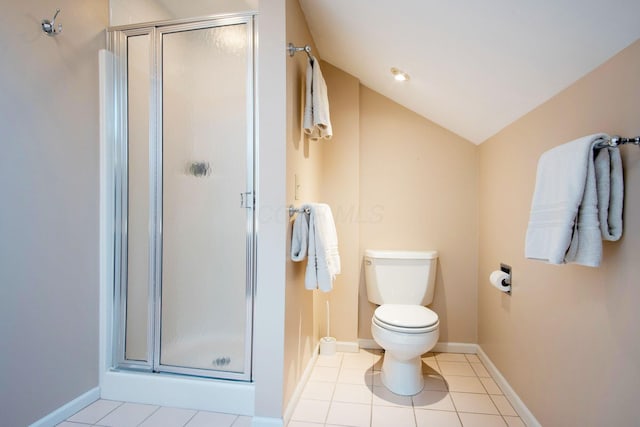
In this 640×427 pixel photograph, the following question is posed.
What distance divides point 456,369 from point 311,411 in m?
1.06

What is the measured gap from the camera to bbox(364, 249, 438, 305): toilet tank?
2129 mm

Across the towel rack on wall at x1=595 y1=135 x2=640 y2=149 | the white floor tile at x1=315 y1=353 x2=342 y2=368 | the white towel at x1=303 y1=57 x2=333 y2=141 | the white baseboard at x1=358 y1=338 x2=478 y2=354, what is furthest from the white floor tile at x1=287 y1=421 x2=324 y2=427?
the towel rack on wall at x1=595 y1=135 x2=640 y2=149

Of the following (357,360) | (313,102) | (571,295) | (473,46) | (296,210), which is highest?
(473,46)

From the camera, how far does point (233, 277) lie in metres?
1.64

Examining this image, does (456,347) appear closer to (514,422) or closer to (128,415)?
(514,422)

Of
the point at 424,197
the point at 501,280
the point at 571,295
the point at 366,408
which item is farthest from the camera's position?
the point at 424,197

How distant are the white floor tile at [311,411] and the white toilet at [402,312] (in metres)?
0.44

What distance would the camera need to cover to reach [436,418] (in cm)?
156

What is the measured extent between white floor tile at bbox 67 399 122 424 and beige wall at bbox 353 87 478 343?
5.55ft

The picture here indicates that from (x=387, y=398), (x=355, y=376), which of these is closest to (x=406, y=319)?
(x=387, y=398)

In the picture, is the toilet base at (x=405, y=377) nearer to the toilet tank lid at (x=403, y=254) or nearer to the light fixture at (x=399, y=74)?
the toilet tank lid at (x=403, y=254)

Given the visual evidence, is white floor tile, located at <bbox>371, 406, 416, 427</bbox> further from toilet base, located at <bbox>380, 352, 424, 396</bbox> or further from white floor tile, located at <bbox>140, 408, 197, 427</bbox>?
white floor tile, located at <bbox>140, 408, 197, 427</bbox>

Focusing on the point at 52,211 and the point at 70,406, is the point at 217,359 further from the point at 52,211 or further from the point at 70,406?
the point at 52,211

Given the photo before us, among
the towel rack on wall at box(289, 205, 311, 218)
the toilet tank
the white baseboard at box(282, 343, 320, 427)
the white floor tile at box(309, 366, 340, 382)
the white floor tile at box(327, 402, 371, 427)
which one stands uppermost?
the towel rack on wall at box(289, 205, 311, 218)
